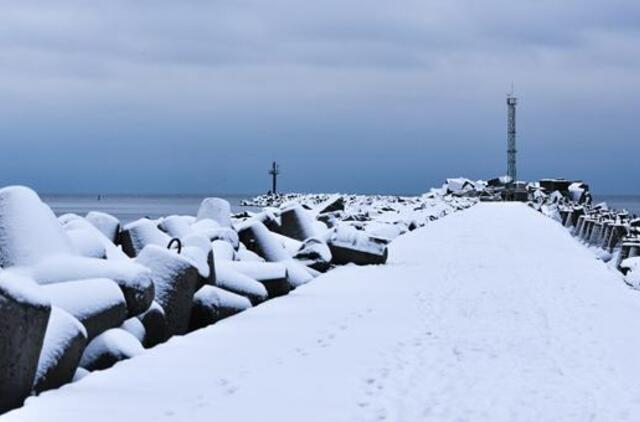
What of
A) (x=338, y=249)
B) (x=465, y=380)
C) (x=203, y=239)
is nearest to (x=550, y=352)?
(x=465, y=380)

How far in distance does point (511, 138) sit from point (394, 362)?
235ft

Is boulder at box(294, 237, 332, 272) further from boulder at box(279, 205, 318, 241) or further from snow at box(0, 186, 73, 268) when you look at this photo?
snow at box(0, 186, 73, 268)

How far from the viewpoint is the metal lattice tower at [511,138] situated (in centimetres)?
7594

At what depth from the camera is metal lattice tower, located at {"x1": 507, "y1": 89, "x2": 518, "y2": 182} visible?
7594 centimetres

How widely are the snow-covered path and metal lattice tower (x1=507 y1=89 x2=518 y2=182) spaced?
6390 centimetres

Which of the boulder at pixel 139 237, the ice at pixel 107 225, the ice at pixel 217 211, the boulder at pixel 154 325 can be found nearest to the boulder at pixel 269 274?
the boulder at pixel 139 237

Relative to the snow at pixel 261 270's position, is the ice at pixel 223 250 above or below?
above

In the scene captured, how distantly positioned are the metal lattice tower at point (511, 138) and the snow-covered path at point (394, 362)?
2516 inches

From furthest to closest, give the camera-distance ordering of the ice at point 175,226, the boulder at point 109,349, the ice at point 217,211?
the ice at point 217,211, the ice at point 175,226, the boulder at point 109,349

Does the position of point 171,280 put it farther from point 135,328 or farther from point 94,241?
point 94,241

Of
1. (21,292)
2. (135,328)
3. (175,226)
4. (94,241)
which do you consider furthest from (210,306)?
(175,226)

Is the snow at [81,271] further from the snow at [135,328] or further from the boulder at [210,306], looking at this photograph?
the boulder at [210,306]

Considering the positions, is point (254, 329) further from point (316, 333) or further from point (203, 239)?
point (203, 239)

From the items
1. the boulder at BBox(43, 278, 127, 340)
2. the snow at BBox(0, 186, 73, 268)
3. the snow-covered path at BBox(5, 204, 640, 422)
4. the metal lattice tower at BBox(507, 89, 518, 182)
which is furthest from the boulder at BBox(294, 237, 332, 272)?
the metal lattice tower at BBox(507, 89, 518, 182)
